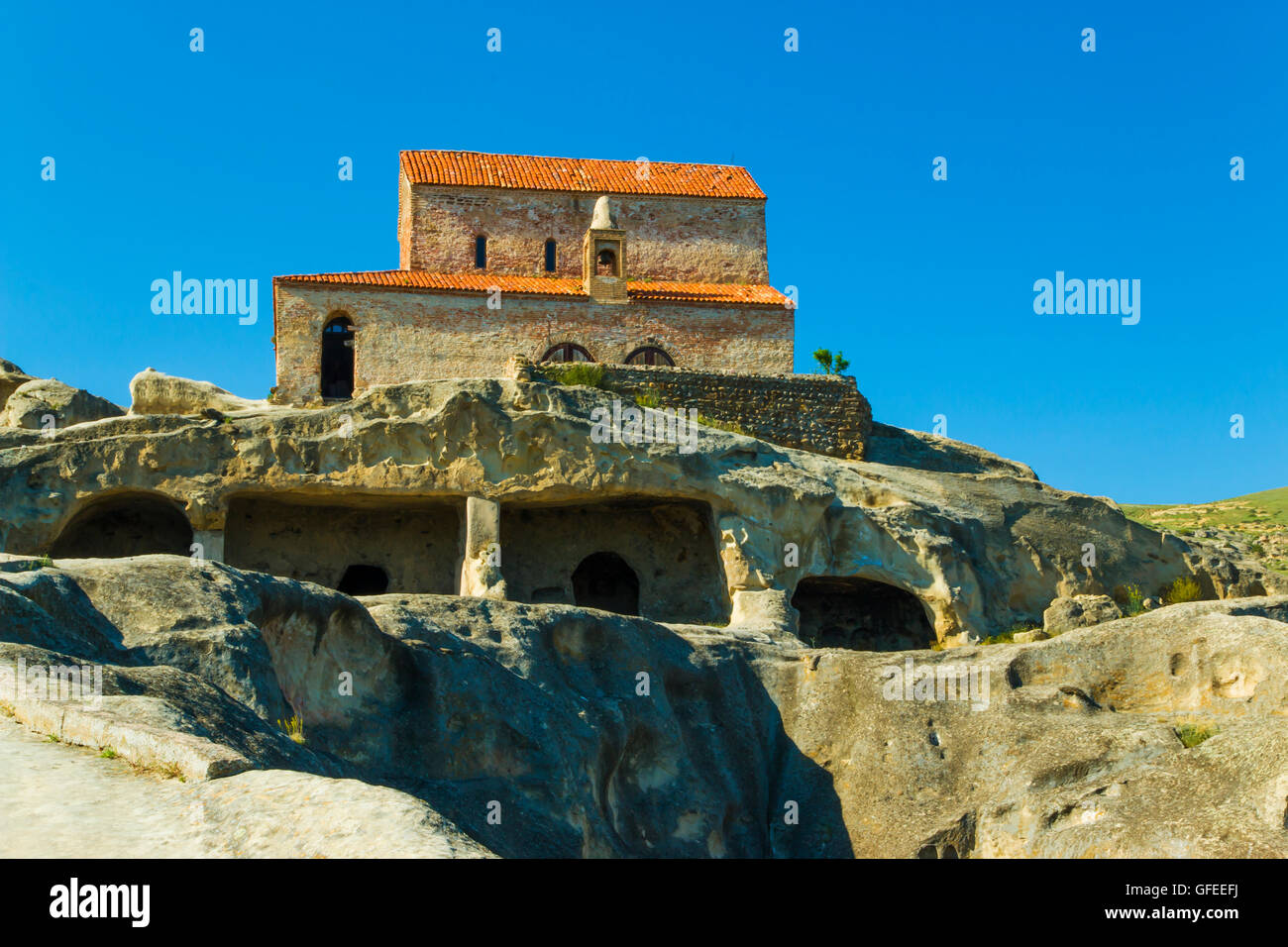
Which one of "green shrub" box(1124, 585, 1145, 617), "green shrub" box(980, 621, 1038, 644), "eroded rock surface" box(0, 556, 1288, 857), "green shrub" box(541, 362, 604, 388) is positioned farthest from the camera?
"green shrub" box(541, 362, 604, 388)

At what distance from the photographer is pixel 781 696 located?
58.0 ft

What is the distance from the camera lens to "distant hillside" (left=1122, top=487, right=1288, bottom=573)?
3869cm

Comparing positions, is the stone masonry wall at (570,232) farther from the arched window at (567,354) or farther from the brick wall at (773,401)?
the brick wall at (773,401)

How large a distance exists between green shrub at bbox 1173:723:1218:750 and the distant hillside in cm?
2203

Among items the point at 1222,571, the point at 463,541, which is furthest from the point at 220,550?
the point at 1222,571

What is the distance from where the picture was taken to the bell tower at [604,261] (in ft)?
104

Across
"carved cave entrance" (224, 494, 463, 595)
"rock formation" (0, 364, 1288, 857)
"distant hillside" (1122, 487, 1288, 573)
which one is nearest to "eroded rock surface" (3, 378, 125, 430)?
"rock formation" (0, 364, 1288, 857)

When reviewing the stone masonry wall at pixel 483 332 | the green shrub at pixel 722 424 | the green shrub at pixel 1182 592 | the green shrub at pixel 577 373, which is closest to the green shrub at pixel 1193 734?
the green shrub at pixel 1182 592

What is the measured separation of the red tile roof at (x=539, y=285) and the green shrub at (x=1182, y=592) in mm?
10913

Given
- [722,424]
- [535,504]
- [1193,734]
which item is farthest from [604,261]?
[1193,734]

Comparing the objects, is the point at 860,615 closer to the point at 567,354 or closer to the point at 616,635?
the point at 567,354

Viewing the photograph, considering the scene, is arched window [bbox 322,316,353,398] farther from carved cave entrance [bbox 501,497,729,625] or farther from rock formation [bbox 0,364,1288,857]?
carved cave entrance [bbox 501,497,729,625]

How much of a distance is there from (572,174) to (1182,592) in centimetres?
1814
